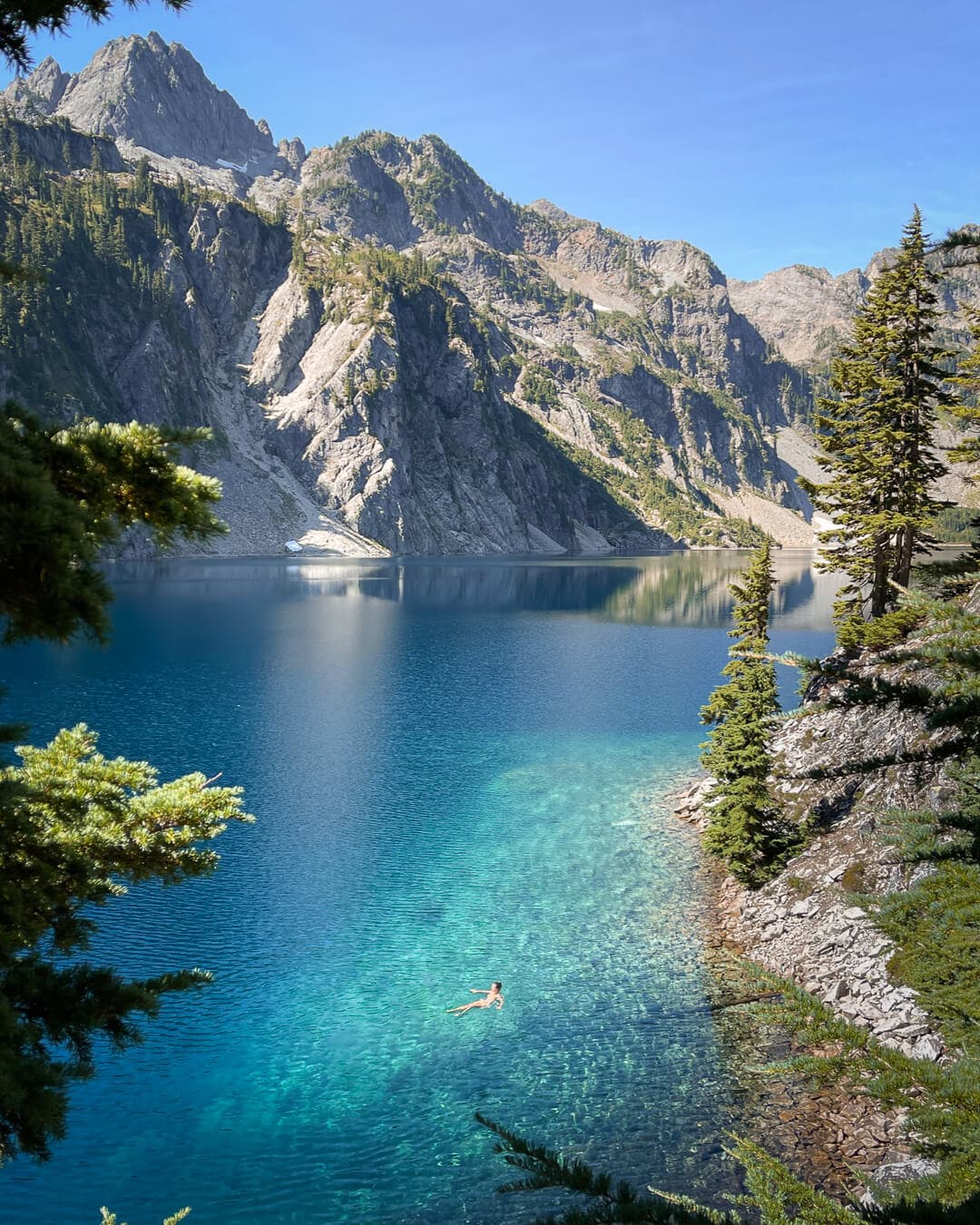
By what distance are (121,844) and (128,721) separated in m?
49.4

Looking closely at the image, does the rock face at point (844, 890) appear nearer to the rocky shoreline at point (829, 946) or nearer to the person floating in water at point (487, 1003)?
the rocky shoreline at point (829, 946)

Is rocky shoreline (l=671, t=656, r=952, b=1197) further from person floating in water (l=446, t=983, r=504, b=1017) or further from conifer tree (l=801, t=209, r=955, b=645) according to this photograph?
conifer tree (l=801, t=209, r=955, b=645)

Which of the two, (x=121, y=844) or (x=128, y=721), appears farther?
(x=128, y=721)

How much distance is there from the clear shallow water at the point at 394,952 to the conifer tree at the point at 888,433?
16.6 metres

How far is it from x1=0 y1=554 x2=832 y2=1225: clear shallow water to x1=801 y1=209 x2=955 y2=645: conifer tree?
54.4ft

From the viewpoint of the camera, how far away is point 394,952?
30344 millimetres

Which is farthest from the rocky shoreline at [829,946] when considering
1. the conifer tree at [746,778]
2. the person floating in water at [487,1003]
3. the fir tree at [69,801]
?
the fir tree at [69,801]

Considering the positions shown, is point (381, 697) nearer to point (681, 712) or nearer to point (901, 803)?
point (681, 712)

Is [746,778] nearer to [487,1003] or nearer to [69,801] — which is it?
[487,1003]

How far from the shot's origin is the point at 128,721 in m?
54.6

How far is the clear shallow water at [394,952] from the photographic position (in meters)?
20.3

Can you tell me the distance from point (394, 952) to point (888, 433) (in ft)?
106

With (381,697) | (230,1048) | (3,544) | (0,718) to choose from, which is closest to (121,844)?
(3,544)

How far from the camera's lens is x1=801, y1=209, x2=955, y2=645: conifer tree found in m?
39.7
